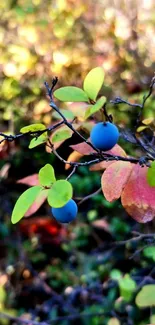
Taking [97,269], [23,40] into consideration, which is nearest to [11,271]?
[97,269]

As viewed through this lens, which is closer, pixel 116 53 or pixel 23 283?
pixel 23 283

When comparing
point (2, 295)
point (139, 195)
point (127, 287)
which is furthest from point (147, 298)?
point (2, 295)

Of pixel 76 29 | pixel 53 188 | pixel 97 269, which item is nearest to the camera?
pixel 53 188

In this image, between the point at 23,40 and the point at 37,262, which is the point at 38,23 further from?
the point at 37,262

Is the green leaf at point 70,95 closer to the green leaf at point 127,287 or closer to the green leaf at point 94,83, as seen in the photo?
the green leaf at point 94,83

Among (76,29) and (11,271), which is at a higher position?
(76,29)

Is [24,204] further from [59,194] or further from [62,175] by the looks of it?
[62,175]

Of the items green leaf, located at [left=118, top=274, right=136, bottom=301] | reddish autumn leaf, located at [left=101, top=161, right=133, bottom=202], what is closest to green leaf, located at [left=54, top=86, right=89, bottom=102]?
reddish autumn leaf, located at [left=101, top=161, right=133, bottom=202]
